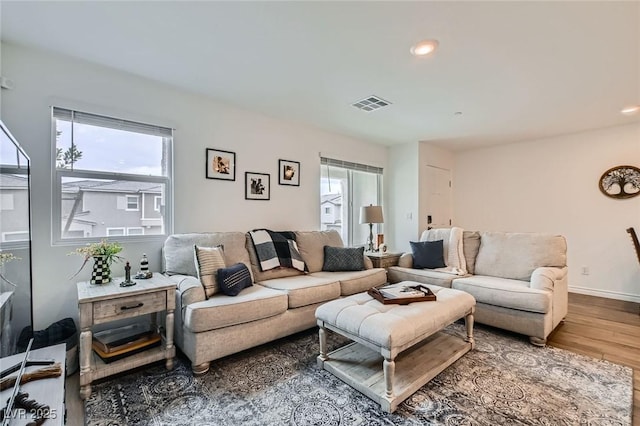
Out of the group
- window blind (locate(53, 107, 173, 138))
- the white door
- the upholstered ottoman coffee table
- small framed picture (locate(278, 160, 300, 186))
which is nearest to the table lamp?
small framed picture (locate(278, 160, 300, 186))

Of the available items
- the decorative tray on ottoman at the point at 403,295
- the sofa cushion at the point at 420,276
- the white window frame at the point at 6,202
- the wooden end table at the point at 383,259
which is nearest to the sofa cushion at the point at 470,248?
the sofa cushion at the point at 420,276

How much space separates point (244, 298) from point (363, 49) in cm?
211

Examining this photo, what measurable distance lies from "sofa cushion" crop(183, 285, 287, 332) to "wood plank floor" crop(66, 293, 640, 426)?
0.75 metres

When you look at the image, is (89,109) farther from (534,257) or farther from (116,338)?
(534,257)

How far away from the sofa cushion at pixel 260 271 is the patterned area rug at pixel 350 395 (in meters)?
0.82

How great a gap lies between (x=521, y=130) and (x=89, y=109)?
16.8 feet

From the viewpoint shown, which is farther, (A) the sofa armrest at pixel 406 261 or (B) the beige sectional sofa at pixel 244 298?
(A) the sofa armrest at pixel 406 261

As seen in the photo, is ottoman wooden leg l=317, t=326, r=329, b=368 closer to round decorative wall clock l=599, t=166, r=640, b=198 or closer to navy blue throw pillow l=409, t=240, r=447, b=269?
navy blue throw pillow l=409, t=240, r=447, b=269

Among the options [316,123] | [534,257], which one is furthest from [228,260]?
[534,257]

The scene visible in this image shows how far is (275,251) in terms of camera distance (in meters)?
3.14

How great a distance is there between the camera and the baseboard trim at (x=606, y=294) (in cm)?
384

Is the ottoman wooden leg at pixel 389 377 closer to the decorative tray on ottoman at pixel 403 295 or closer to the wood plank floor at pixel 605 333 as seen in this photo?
the decorative tray on ottoman at pixel 403 295

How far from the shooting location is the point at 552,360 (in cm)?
226

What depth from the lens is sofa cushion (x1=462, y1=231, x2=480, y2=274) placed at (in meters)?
3.55
